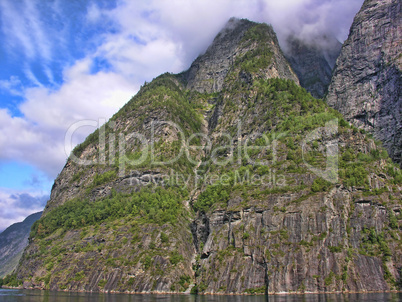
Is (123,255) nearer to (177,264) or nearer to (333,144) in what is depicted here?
(177,264)

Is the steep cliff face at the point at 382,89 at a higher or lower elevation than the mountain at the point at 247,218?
higher

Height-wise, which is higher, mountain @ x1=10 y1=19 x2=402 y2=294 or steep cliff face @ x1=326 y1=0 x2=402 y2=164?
steep cliff face @ x1=326 y1=0 x2=402 y2=164

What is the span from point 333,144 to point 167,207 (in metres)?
69.1

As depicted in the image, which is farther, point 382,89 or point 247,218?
point 382,89

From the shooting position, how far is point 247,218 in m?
117

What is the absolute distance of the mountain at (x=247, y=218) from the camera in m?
100

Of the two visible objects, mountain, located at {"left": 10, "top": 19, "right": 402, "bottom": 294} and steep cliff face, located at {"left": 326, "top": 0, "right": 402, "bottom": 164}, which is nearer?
mountain, located at {"left": 10, "top": 19, "right": 402, "bottom": 294}

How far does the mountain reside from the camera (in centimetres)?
10000

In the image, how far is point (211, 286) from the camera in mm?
105625

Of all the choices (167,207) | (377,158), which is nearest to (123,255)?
(167,207)

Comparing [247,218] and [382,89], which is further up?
[382,89]

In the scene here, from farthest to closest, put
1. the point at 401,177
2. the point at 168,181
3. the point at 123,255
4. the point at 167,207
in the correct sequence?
the point at 168,181, the point at 167,207, the point at 123,255, the point at 401,177

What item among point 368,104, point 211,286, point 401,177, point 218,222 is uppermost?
point 368,104

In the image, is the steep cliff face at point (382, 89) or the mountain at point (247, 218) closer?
the mountain at point (247, 218)
